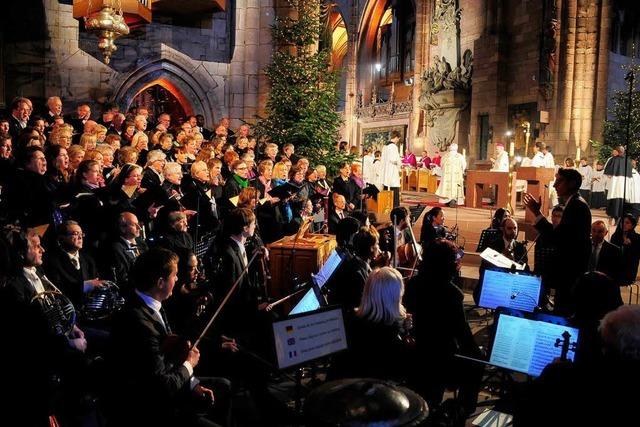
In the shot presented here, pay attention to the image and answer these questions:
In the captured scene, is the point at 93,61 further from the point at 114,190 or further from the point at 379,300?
the point at 379,300

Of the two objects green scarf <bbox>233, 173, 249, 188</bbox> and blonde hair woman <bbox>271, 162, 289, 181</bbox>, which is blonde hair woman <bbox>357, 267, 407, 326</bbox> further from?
blonde hair woman <bbox>271, 162, 289, 181</bbox>

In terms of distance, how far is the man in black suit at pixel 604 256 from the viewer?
6.25 meters

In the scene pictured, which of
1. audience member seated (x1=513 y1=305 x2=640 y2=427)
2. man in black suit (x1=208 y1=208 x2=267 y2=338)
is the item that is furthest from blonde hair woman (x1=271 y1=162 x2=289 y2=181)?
audience member seated (x1=513 y1=305 x2=640 y2=427)

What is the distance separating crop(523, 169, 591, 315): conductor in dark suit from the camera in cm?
507

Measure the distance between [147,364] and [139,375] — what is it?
0.06m

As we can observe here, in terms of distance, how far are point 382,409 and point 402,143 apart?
2506cm

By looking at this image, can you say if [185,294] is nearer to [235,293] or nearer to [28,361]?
[235,293]

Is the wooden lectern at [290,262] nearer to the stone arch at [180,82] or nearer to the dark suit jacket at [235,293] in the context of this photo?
the dark suit jacket at [235,293]

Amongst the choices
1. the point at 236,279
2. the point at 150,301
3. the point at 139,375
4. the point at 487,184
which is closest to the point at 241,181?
the point at 236,279

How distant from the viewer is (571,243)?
5.10 metres

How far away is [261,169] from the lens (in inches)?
295

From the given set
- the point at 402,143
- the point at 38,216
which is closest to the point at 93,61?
the point at 38,216

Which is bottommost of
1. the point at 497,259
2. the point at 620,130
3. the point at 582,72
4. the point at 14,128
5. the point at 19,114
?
the point at 497,259

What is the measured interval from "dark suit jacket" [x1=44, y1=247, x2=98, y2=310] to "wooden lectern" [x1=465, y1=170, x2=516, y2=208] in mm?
12453
